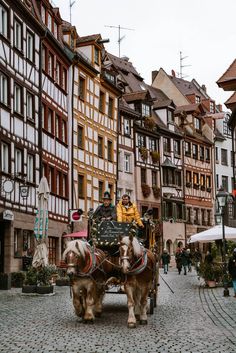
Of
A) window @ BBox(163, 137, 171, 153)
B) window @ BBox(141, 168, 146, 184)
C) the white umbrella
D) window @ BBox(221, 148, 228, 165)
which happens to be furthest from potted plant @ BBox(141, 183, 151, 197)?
the white umbrella

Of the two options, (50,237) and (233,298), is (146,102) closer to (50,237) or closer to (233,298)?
(50,237)

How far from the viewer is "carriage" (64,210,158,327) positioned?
1284 cm

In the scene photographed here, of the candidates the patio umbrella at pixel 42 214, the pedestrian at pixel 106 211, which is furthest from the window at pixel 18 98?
the pedestrian at pixel 106 211

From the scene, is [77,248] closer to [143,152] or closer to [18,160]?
[18,160]

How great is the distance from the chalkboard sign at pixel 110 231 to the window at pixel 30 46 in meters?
19.9

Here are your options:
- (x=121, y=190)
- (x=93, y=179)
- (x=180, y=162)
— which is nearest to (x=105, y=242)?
(x=93, y=179)

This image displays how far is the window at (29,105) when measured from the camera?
32.3m

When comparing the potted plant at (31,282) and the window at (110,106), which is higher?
the window at (110,106)

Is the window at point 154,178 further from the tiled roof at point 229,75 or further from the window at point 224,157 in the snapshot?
the tiled roof at point 229,75

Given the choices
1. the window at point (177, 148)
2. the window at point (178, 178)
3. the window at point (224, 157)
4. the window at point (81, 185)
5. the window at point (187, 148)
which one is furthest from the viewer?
the window at point (224, 157)

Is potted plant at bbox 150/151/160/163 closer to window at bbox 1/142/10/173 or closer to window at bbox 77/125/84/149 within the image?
window at bbox 77/125/84/149

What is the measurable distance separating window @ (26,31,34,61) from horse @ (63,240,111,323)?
2089cm

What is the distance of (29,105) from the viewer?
32.7 m

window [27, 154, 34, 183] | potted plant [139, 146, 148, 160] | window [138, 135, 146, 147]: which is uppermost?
window [138, 135, 146, 147]
